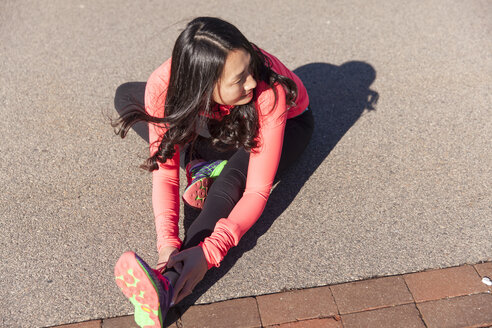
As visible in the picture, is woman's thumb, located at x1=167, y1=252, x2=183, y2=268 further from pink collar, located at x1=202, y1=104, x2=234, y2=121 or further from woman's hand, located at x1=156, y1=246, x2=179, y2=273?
pink collar, located at x1=202, y1=104, x2=234, y2=121

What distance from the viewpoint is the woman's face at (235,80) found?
1.92 meters

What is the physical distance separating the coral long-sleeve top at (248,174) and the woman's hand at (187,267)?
11 cm

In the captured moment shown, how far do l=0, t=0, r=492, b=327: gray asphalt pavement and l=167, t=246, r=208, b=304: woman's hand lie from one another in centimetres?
19

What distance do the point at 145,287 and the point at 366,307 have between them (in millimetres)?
1013

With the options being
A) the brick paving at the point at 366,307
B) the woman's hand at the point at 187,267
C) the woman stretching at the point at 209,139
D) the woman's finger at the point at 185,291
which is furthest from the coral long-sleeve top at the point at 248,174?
the brick paving at the point at 366,307

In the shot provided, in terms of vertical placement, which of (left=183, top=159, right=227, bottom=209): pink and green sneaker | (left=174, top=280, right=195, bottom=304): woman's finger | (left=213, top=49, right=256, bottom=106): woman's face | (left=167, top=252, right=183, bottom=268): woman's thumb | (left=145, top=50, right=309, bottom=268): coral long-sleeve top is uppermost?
(left=213, top=49, right=256, bottom=106): woman's face

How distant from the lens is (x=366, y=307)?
2.16 metres

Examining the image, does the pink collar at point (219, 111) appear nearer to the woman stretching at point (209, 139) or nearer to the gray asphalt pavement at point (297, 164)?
the woman stretching at point (209, 139)

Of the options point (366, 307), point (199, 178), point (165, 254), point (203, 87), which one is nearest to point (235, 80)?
point (203, 87)

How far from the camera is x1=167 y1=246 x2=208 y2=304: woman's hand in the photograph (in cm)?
200

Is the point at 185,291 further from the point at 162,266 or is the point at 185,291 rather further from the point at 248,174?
the point at 248,174

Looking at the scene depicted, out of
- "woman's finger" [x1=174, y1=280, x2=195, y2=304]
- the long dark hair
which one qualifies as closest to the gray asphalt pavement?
"woman's finger" [x1=174, y1=280, x2=195, y2=304]

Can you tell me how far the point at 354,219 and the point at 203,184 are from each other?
2.75 ft

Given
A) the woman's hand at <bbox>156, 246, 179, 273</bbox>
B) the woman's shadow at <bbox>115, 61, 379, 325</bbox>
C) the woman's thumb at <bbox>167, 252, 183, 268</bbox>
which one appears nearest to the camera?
the woman's thumb at <bbox>167, 252, 183, 268</bbox>
